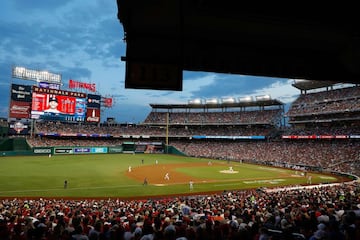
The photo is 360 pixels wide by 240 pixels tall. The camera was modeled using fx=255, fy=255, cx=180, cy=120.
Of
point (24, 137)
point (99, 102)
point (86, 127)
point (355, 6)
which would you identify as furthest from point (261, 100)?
point (355, 6)

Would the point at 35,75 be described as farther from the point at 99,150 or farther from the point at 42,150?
the point at 99,150

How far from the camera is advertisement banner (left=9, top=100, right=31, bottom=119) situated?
204ft

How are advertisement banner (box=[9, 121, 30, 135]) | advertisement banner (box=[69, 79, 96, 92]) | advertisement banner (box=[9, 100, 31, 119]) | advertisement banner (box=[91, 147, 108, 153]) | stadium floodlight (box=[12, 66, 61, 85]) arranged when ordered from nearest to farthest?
1. advertisement banner (box=[9, 100, 31, 119])
2. advertisement banner (box=[9, 121, 30, 135])
3. stadium floodlight (box=[12, 66, 61, 85])
4. advertisement banner (box=[91, 147, 108, 153])
5. advertisement banner (box=[69, 79, 96, 92])

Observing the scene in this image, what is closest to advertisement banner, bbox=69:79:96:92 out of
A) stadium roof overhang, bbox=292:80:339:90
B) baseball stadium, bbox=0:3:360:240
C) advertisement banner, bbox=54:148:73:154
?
baseball stadium, bbox=0:3:360:240

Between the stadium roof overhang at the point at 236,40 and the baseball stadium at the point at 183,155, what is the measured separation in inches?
204

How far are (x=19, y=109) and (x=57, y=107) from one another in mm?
8499

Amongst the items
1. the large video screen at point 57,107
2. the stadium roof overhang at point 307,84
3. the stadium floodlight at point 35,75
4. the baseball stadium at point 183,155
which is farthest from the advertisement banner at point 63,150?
the stadium roof overhang at point 307,84

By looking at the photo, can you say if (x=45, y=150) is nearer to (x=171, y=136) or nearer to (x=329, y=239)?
(x=171, y=136)

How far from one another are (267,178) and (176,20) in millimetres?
35183

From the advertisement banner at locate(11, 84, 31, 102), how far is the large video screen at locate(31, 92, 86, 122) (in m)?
1.86

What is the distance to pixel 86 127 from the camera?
3204 inches

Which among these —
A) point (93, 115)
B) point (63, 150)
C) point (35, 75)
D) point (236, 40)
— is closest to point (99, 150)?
point (63, 150)

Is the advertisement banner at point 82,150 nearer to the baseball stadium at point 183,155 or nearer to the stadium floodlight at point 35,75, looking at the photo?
the baseball stadium at point 183,155

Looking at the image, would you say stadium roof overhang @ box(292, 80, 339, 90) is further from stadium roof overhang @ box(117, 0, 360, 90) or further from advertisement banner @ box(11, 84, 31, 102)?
advertisement banner @ box(11, 84, 31, 102)
